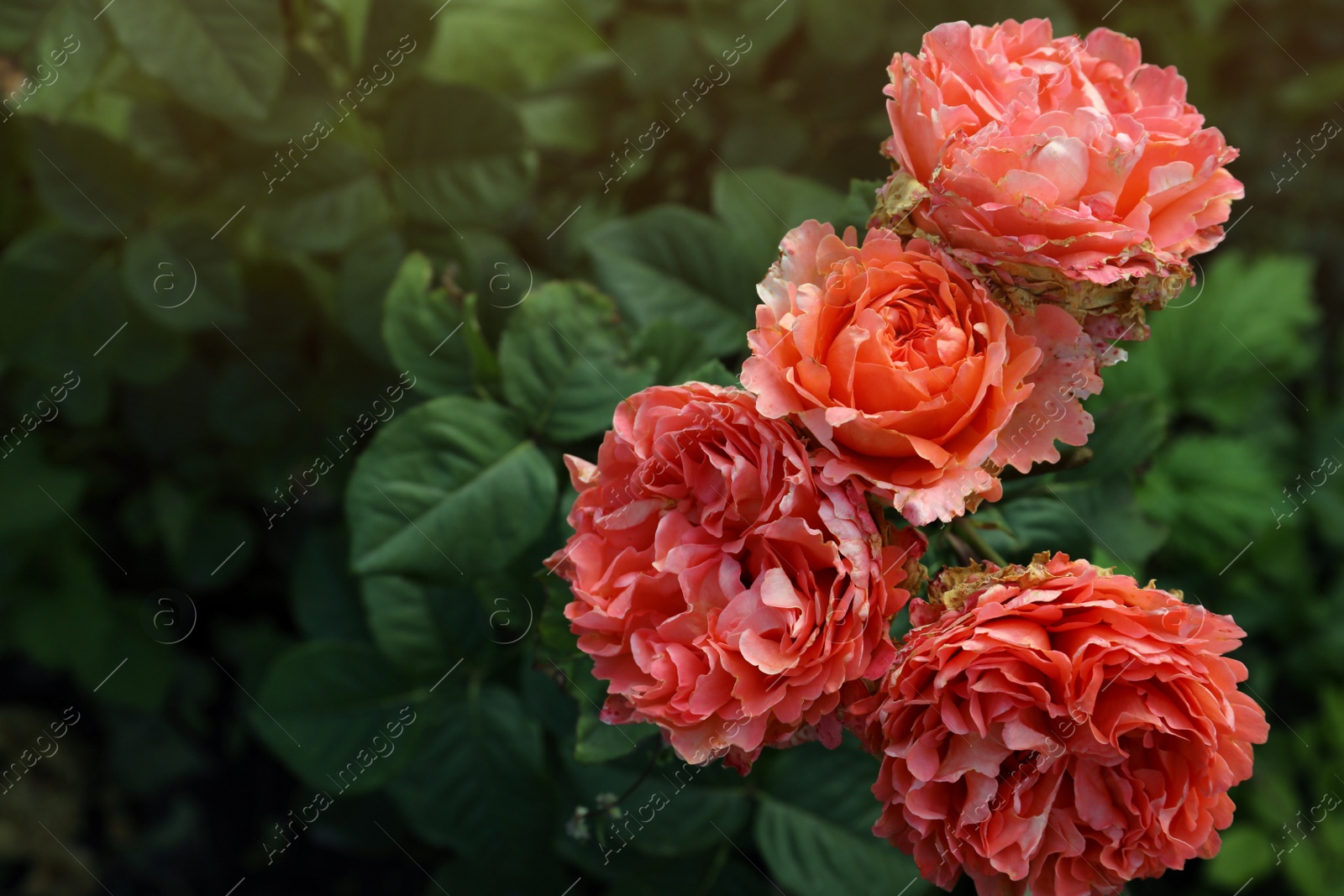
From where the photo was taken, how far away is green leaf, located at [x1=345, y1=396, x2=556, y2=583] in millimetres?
1049

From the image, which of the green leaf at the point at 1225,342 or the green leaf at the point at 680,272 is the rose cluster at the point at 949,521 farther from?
the green leaf at the point at 1225,342

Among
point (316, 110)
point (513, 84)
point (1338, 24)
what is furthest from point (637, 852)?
point (1338, 24)

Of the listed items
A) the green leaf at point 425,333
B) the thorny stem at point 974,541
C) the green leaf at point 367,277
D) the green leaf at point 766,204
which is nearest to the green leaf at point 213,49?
the green leaf at point 367,277

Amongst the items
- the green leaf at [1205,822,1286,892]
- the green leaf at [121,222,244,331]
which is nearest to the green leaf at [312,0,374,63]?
the green leaf at [121,222,244,331]

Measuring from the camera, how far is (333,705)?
54.3 inches

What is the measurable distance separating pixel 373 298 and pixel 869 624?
1.04 metres

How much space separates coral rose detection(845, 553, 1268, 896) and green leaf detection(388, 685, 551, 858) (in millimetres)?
689

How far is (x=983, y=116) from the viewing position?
2.42 feet

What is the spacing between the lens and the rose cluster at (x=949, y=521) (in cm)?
68

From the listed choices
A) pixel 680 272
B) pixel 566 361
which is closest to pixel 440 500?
pixel 566 361

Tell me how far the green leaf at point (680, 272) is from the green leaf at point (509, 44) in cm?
64

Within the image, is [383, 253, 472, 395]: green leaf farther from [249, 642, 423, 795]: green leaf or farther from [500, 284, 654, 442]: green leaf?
[249, 642, 423, 795]: green leaf

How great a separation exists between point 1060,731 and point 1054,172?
0.41 meters

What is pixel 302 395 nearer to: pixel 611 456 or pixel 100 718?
pixel 100 718
